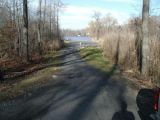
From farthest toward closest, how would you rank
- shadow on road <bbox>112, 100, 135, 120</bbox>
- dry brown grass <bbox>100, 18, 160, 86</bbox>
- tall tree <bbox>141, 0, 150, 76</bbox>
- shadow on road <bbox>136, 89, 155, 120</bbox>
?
tall tree <bbox>141, 0, 150, 76</bbox>, dry brown grass <bbox>100, 18, 160, 86</bbox>, shadow on road <bbox>136, 89, 155, 120</bbox>, shadow on road <bbox>112, 100, 135, 120</bbox>

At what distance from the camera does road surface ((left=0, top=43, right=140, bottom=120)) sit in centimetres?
869

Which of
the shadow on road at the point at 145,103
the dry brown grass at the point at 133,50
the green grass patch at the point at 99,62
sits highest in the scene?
the dry brown grass at the point at 133,50

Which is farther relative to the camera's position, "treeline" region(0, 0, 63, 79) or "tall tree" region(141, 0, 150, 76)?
"treeline" region(0, 0, 63, 79)

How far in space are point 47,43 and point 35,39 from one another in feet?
22.2

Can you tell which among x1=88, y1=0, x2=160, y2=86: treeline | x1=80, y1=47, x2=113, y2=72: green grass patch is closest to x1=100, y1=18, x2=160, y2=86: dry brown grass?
Answer: x1=88, y1=0, x2=160, y2=86: treeline

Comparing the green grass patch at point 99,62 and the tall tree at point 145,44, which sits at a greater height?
the tall tree at point 145,44

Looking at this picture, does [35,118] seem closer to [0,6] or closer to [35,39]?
[0,6]

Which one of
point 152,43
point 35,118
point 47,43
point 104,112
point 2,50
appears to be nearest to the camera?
point 35,118

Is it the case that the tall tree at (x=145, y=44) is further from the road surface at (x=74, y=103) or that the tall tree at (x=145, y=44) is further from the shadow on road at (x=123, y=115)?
the shadow on road at (x=123, y=115)

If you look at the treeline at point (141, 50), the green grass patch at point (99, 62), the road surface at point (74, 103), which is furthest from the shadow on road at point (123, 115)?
the green grass patch at point (99, 62)

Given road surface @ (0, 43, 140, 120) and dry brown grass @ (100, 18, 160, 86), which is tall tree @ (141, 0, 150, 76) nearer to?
dry brown grass @ (100, 18, 160, 86)

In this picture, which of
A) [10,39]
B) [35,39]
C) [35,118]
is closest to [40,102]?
[35,118]

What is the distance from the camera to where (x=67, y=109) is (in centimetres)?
938

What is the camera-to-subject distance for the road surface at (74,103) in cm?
869
